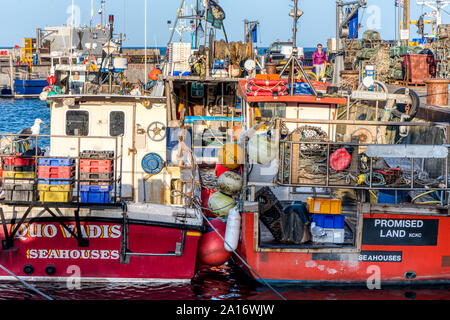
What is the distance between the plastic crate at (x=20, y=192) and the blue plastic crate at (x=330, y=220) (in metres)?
4.46

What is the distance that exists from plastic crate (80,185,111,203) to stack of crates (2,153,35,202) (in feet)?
2.46

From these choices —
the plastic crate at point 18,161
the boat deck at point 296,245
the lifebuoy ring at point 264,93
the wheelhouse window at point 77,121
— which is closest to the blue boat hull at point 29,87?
the wheelhouse window at point 77,121

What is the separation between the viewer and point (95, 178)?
9.75 meters

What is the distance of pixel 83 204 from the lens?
32.0 ft

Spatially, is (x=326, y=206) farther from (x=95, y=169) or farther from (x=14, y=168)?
(x=14, y=168)

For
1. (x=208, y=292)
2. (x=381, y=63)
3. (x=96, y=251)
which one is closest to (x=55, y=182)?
(x=96, y=251)

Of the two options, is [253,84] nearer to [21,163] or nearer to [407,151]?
[407,151]

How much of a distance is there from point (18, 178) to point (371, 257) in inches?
221

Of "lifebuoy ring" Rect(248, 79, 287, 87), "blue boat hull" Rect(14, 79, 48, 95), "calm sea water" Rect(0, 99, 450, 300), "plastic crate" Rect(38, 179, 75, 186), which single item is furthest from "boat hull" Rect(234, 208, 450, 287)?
"blue boat hull" Rect(14, 79, 48, 95)

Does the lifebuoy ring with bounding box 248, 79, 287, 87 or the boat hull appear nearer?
the boat hull

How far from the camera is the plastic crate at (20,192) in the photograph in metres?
9.68

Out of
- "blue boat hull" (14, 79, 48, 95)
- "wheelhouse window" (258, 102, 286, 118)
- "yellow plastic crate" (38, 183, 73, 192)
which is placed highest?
"blue boat hull" (14, 79, 48, 95)

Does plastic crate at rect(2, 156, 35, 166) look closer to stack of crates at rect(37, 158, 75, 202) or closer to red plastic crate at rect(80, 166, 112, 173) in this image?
stack of crates at rect(37, 158, 75, 202)

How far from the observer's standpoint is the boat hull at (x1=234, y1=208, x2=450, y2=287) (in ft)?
32.8
